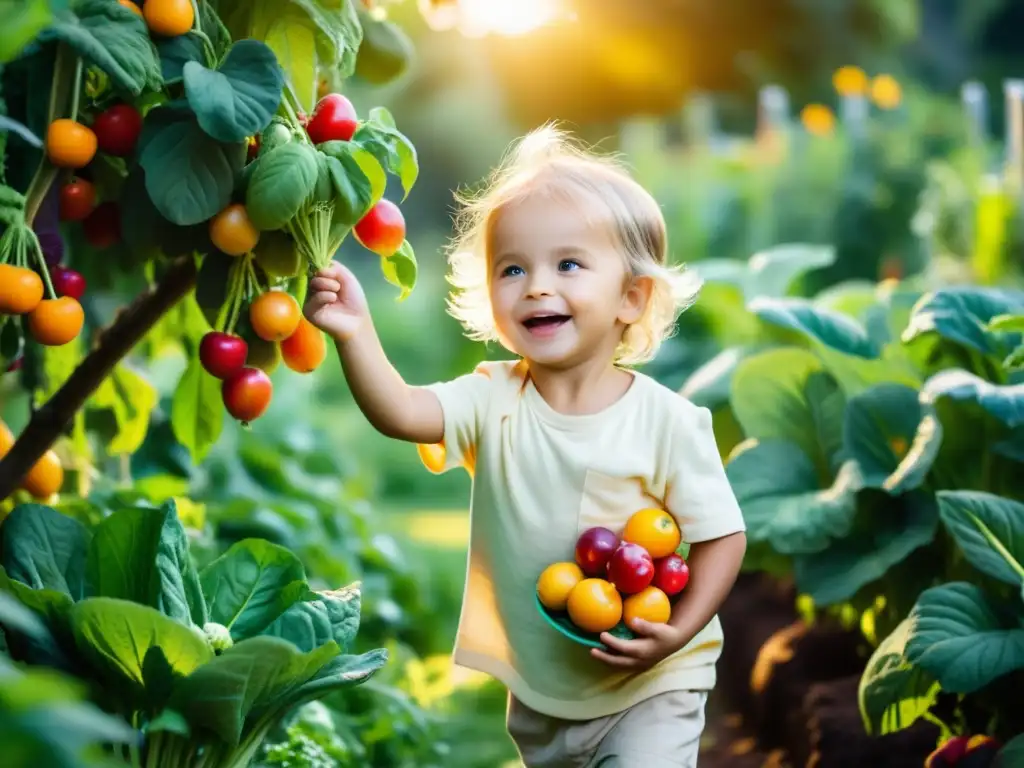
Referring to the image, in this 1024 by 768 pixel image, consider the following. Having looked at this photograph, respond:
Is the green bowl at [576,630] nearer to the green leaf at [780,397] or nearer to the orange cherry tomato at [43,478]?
the orange cherry tomato at [43,478]

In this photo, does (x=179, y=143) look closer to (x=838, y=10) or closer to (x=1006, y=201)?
(x=1006, y=201)

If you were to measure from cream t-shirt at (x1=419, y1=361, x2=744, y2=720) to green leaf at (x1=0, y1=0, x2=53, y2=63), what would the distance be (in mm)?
748

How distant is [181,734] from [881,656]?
1175 mm

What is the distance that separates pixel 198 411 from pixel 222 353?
0.86 ft

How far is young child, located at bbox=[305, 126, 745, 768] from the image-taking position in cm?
172

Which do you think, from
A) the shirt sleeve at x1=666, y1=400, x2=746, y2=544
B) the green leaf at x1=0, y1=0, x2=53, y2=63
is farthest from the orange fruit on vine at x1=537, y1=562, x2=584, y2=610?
the green leaf at x1=0, y1=0, x2=53, y2=63

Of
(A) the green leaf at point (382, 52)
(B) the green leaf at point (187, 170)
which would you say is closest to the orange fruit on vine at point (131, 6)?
(B) the green leaf at point (187, 170)

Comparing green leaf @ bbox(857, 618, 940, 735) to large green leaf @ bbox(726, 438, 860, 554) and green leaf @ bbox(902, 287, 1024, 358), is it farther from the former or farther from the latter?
green leaf @ bbox(902, 287, 1024, 358)

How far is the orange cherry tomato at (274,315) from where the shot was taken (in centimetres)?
169

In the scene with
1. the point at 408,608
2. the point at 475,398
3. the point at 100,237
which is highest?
the point at 100,237

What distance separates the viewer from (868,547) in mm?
2479

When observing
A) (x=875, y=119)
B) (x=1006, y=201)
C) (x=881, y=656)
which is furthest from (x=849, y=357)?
(x=875, y=119)

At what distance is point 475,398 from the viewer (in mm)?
1827

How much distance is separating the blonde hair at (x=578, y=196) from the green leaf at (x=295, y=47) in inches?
12.1
